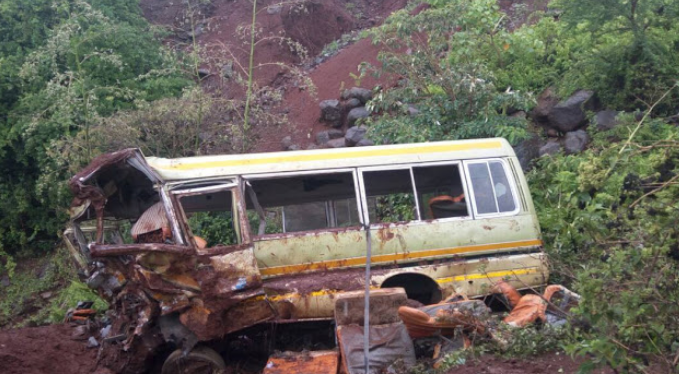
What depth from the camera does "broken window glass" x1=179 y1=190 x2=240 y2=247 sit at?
862 cm

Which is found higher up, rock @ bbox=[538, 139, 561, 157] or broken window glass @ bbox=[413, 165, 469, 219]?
broken window glass @ bbox=[413, 165, 469, 219]

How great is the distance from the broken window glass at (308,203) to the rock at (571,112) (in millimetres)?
5682

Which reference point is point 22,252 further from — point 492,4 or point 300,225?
point 492,4

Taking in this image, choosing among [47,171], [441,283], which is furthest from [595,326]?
[47,171]

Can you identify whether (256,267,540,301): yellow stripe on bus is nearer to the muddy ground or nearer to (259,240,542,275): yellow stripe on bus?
(259,240,542,275): yellow stripe on bus

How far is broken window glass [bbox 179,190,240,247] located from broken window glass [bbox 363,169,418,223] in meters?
1.87

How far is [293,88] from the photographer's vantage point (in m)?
21.7

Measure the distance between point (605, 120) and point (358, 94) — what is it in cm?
721

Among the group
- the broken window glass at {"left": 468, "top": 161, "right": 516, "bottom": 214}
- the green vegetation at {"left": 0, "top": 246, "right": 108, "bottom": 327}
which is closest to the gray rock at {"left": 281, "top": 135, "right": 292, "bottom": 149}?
the green vegetation at {"left": 0, "top": 246, "right": 108, "bottom": 327}

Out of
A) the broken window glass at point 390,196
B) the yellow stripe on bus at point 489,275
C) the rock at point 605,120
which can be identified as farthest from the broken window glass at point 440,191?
the rock at point 605,120

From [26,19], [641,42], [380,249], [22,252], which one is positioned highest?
[26,19]

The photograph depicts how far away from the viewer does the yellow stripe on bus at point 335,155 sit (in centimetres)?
770

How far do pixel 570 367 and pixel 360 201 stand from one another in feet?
10.3

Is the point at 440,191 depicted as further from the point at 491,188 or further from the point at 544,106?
the point at 544,106
